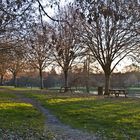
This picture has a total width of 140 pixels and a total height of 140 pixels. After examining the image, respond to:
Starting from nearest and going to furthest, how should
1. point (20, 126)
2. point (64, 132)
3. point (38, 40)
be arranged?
point (64, 132) < point (20, 126) < point (38, 40)

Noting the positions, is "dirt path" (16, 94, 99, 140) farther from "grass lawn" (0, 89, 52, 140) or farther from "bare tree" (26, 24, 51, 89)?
"bare tree" (26, 24, 51, 89)

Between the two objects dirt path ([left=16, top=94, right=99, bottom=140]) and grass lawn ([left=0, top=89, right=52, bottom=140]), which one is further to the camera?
dirt path ([left=16, top=94, right=99, bottom=140])

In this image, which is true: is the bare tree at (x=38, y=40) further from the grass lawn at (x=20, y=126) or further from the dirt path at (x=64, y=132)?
the dirt path at (x=64, y=132)

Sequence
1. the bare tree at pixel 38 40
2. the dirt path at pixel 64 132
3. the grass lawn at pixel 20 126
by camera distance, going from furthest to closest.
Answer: the bare tree at pixel 38 40
the dirt path at pixel 64 132
the grass lawn at pixel 20 126

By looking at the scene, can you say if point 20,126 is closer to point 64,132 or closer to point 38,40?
point 64,132

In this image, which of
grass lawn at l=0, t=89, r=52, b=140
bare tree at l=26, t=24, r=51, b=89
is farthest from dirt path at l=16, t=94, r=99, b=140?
bare tree at l=26, t=24, r=51, b=89

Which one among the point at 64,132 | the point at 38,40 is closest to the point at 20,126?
the point at 64,132

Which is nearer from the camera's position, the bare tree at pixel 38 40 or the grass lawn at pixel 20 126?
the grass lawn at pixel 20 126

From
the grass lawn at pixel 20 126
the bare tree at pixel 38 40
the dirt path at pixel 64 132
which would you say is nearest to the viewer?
the grass lawn at pixel 20 126

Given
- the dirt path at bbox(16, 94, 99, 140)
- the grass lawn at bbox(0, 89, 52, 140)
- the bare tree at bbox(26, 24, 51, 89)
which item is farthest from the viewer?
the bare tree at bbox(26, 24, 51, 89)

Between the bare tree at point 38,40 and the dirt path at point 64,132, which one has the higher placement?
the bare tree at point 38,40

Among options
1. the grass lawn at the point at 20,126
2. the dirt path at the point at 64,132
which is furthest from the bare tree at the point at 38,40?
the dirt path at the point at 64,132

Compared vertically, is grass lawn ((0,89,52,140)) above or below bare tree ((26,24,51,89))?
below

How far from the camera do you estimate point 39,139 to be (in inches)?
500
